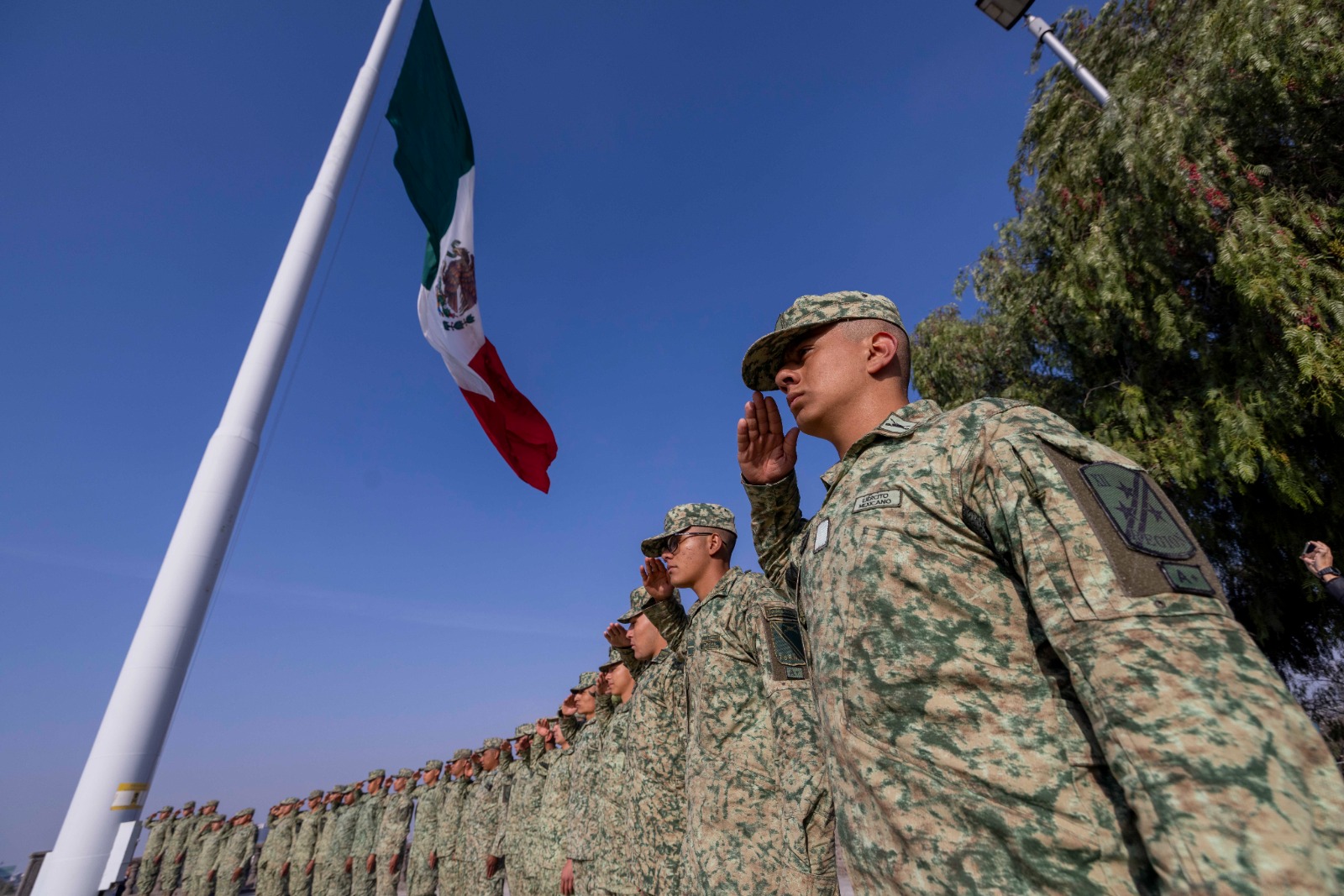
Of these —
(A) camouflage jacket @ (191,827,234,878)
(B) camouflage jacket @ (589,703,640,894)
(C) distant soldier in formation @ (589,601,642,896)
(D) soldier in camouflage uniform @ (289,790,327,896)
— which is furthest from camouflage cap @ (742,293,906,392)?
(A) camouflage jacket @ (191,827,234,878)

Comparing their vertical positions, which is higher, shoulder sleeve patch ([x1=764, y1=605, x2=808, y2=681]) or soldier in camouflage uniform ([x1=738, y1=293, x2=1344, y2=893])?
shoulder sleeve patch ([x1=764, y1=605, x2=808, y2=681])

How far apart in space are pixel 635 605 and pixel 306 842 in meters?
13.8

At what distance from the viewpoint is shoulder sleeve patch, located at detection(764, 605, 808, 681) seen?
9.38 ft

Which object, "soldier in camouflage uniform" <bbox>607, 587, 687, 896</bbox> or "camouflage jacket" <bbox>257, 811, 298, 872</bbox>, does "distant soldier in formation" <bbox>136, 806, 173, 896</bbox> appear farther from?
"soldier in camouflage uniform" <bbox>607, 587, 687, 896</bbox>

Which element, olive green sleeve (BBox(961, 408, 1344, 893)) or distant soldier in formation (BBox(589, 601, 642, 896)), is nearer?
olive green sleeve (BBox(961, 408, 1344, 893))

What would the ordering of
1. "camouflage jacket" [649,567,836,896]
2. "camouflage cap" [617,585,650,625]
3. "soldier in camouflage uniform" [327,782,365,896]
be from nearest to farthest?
"camouflage jacket" [649,567,836,896] → "camouflage cap" [617,585,650,625] → "soldier in camouflage uniform" [327,782,365,896]

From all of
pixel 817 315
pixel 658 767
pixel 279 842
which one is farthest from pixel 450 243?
pixel 279 842

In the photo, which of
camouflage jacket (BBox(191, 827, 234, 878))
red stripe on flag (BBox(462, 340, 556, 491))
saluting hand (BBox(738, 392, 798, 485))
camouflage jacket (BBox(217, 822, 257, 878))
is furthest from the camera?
camouflage jacket (BBox(191, 827, 234, 878))

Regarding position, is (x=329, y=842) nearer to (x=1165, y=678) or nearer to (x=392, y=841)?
(x=392, y=841)

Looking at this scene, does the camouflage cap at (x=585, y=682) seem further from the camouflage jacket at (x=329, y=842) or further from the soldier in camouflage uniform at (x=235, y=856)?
the soldier in camouflage uniform at (x=235, y=856)

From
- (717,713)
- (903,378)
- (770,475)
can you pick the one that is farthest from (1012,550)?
(717,713)

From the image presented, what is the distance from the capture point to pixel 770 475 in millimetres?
2902

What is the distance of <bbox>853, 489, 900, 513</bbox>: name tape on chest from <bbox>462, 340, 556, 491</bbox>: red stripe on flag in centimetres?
708

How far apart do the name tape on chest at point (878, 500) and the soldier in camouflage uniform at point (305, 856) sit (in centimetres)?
1823
